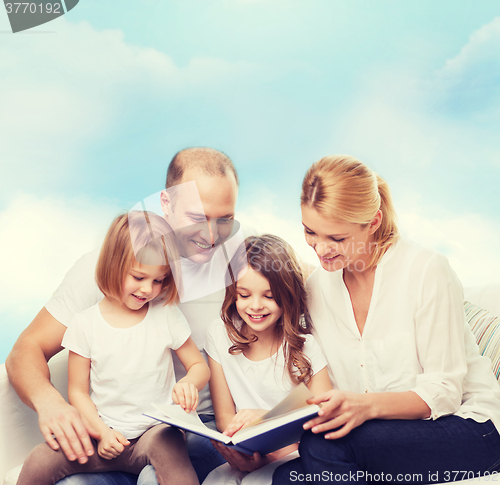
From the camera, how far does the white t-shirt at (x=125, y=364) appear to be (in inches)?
48.3

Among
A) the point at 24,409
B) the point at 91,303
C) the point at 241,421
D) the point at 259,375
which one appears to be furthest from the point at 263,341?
the point at 24,409

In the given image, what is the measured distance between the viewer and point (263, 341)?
4.48 feet

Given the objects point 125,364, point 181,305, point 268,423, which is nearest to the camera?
point 268,423

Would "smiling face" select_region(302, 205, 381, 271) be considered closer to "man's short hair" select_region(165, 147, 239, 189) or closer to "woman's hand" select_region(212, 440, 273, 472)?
"man's short hair" select_region(165, 147, 239, 189)

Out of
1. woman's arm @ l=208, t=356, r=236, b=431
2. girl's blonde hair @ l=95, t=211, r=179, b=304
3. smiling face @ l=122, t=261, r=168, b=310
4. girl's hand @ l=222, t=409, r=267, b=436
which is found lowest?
woman's arm @ l=208, t=356, r=236, b=431

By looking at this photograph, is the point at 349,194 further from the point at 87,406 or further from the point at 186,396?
the point at 87,406

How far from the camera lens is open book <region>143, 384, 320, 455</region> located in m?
0.88

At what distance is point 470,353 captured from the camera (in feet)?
4.05

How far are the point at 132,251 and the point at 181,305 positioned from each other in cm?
31

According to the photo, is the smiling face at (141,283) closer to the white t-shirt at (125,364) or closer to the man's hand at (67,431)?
the white t-shirt at (125,364)

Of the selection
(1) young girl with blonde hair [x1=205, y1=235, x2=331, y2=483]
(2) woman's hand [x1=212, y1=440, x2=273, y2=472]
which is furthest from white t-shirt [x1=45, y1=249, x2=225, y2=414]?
(2) woman's hand [x1=212, y1=440, x2=273, y2=472]

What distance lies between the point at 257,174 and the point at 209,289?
0.48m

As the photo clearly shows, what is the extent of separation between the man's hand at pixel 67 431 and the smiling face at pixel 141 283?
31 centimetres

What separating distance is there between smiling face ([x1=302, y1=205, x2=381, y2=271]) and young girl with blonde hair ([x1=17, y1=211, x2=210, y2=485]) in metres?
0.40
